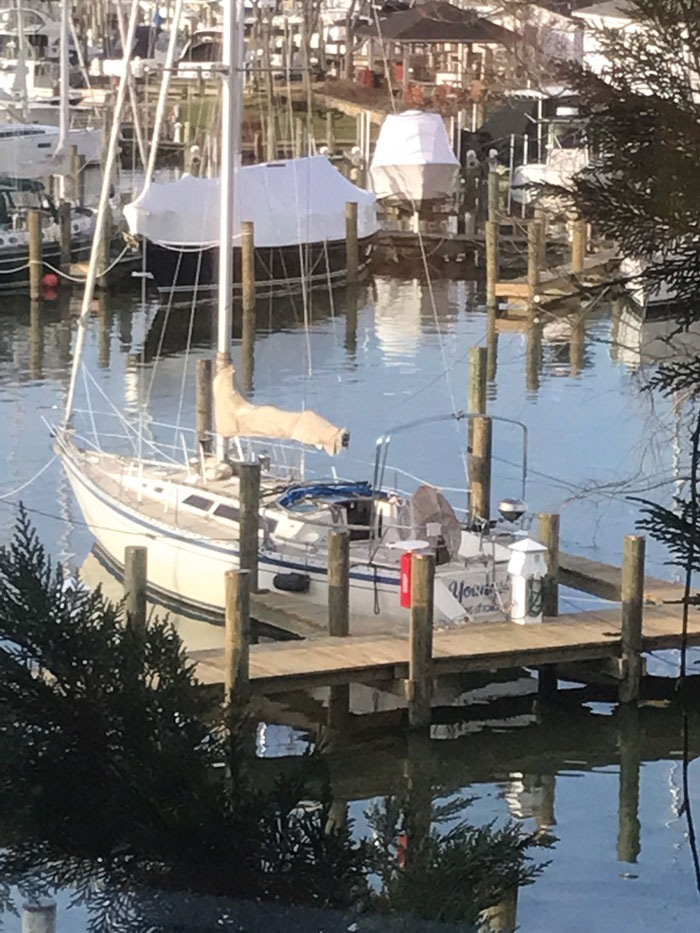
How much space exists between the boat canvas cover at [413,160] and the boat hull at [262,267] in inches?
273

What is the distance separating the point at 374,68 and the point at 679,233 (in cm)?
6302

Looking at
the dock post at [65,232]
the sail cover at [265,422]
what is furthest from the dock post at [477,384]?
the dock post at [65,232]

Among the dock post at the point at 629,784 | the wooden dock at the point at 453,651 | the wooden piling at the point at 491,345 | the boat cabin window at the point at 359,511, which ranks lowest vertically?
the dock post at the point at 629,784

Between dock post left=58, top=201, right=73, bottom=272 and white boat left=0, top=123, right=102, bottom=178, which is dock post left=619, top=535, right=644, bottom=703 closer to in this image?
dock post left=58, top=201, right=73, bottom=272

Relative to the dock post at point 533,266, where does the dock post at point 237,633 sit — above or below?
below

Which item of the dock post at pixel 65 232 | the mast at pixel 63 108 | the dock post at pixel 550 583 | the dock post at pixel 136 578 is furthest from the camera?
the mast at pixel 63 108

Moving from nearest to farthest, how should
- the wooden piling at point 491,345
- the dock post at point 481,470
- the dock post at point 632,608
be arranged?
the dock post at point 632,608 < the dock post at point 481,470 < the wooden piling at point 491,345

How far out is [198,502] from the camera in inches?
795

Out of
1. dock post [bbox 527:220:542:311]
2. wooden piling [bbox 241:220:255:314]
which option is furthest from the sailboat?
dock post [bbox 527:220:542:311]

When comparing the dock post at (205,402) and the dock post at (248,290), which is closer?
the dock post at (205,402)

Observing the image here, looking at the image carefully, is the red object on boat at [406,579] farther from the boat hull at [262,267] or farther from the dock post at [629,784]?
the boat hull at [262,267]

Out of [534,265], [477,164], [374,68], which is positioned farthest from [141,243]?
[374,68]

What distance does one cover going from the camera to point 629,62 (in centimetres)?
680

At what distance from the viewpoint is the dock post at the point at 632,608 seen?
54.7 feet
